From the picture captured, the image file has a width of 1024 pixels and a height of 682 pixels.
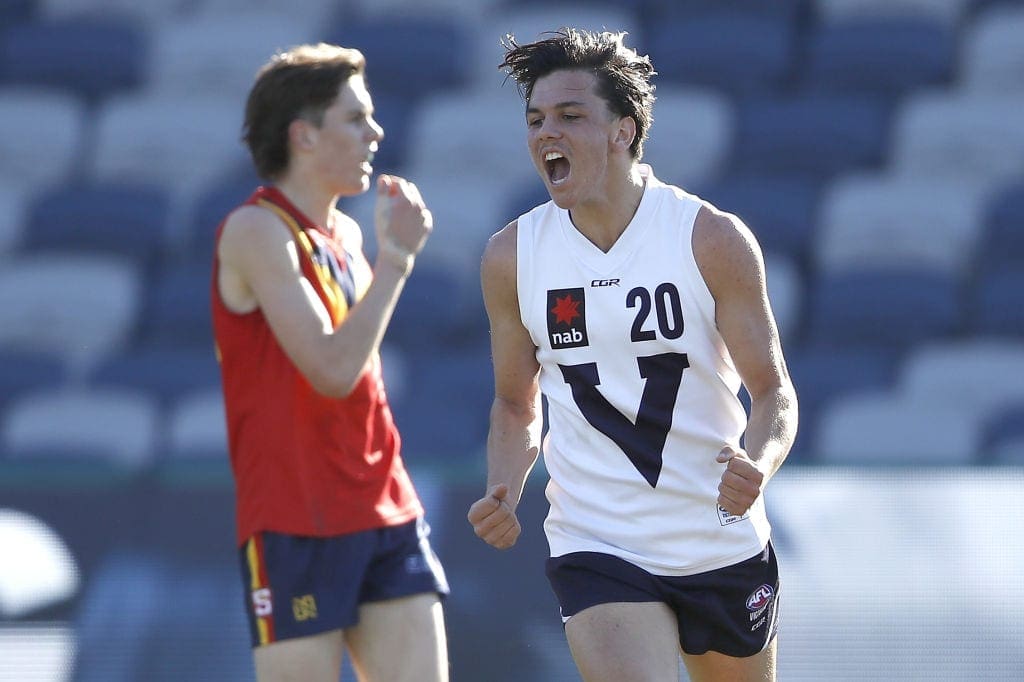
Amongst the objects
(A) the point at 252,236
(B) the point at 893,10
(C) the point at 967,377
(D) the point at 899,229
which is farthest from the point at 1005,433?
(A) the point at 252,236

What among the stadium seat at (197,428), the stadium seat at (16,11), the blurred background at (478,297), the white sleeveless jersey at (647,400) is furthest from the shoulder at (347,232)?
the stadium seat at (16,11)

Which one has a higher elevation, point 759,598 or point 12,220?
point 12,220

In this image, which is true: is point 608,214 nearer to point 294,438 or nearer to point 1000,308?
point 294,438

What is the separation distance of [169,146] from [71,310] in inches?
63.6

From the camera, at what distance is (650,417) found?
3662 mm

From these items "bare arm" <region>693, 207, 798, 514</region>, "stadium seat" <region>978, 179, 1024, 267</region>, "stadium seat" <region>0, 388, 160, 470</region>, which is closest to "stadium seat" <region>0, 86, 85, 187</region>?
"stadium seat" <region>0, 388, 160, 470</region>

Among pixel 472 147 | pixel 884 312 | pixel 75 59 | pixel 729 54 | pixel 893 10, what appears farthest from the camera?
pixel 75 59

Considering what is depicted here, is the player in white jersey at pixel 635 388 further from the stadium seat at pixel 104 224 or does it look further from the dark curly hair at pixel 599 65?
the stadium seat at pixel 104 224

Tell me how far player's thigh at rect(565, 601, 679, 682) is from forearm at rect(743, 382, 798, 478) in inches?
18.4

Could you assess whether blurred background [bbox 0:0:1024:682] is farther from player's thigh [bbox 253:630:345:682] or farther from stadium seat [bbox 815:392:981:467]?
player's thigh [bbox 253:630:345:682]

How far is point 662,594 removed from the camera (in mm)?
3641

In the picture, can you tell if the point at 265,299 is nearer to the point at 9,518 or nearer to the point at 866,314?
the point at 9,518

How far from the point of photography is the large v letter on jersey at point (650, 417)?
367cm

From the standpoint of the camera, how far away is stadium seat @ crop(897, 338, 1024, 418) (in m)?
8.28
